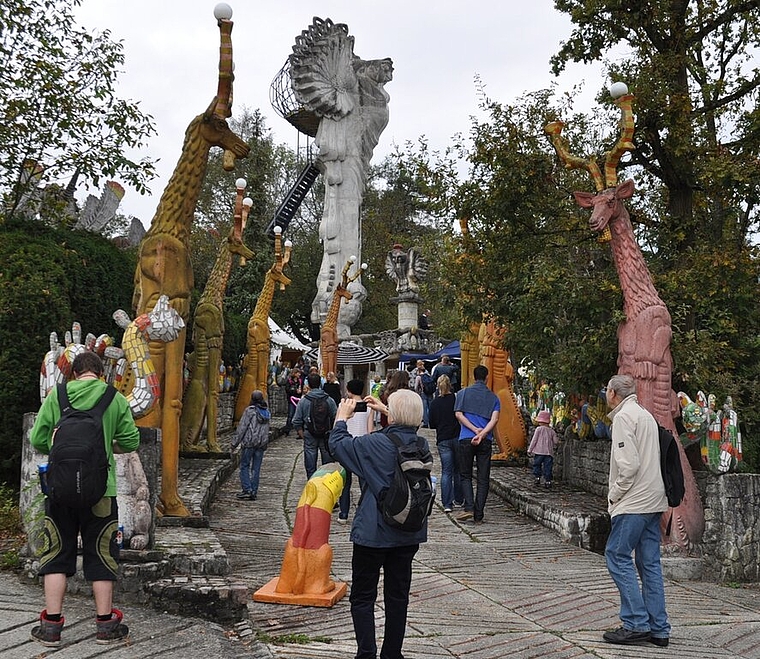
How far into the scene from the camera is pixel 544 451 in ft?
38.8

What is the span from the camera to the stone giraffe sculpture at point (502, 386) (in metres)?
13.9

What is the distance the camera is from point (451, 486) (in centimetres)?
1073

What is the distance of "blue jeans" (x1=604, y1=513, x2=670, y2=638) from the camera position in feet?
18.5

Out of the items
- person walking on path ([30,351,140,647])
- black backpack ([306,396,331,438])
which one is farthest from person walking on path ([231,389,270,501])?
person walking on path ([30,351,140,647])

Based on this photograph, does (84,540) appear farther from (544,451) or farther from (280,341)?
(280,341)

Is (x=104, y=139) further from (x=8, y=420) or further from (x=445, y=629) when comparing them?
(x=445, y=629)

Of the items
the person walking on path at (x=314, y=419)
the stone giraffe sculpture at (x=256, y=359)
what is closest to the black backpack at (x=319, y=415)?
the person walking on path at (x=314, y=419)

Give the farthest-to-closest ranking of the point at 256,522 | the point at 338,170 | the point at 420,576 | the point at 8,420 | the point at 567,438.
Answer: the point at 338,170 < the point at 567,438 < the point at 256,522 < the point at 8,420 < the point at 420,576

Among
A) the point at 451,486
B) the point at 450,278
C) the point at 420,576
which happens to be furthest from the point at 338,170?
the point at 420,576

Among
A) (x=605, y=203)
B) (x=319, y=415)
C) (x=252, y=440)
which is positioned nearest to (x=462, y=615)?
(x=605, y=203)

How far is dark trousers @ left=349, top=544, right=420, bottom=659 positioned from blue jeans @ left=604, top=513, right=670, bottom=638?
63.1 inches

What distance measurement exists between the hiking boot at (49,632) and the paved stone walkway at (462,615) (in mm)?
55

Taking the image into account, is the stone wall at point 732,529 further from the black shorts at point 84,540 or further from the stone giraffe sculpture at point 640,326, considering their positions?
the black shorts at point 84,540

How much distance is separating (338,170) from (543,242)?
76.5ft
